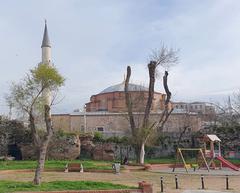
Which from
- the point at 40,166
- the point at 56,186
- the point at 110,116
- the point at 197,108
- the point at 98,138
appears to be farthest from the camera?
the point at 197,108

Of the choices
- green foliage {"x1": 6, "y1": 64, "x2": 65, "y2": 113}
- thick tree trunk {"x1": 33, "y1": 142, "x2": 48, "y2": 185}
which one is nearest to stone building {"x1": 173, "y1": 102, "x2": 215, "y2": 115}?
green foliage {"x1": 6, "y1": 64, "x2": 65, "y2": 113}

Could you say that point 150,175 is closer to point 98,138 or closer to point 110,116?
point 98,138

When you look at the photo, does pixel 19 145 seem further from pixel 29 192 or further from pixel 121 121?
pixel 29 192

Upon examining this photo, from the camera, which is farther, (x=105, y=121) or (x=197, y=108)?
(x=197, y=108)

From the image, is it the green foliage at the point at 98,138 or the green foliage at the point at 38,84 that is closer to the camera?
the green foliage at the point at 38,84

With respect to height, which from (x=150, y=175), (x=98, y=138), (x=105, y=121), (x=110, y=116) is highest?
(x=110, y=116)

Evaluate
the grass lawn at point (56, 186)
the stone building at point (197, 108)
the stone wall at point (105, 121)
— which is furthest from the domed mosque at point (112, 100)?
the grass lawn at point (56, 186)

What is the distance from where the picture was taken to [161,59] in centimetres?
4003

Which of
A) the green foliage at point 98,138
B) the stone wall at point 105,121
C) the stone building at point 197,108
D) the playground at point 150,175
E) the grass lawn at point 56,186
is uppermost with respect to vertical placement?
the stone building at point 197,108

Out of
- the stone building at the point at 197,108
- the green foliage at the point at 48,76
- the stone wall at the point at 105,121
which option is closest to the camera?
the green foliage at the point at 48,76

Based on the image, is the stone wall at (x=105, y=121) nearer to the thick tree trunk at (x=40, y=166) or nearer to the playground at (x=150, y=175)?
the playground at (x=150, y=175)

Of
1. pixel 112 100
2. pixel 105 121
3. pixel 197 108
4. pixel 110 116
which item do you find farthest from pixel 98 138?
pixel 197 108

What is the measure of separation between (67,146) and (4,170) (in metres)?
14.7

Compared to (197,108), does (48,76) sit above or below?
below
